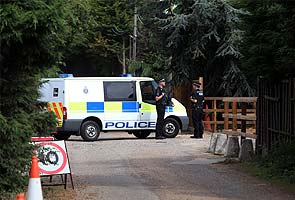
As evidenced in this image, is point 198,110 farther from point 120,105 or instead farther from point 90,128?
point 90,128

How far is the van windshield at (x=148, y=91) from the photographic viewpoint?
75.5 ft

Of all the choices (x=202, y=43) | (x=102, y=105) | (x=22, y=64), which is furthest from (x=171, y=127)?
(x=22, y=64)

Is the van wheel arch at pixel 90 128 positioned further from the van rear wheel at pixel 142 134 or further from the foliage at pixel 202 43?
the foliage at pixel 202 43

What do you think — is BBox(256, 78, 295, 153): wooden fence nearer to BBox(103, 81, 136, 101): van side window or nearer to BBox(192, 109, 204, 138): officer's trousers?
BBox(192, 109, 204, 138): officer's trousers

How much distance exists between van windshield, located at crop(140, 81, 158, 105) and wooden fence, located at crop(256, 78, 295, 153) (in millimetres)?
7611

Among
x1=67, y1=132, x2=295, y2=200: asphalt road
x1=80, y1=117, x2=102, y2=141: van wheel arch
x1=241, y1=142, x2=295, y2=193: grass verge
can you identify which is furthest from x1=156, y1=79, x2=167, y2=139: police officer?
x1=241, y1=142, x2=295, y2=193: grass verge

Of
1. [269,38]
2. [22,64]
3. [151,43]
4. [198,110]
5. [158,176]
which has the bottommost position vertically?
[158,176]

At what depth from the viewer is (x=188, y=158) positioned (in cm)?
1642

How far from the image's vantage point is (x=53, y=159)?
10805mm

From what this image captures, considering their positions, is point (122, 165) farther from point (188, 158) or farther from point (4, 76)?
point (4, 76)

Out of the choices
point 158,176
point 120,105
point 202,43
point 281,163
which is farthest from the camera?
point 202,43

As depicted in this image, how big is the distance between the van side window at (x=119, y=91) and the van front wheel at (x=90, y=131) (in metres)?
0.97

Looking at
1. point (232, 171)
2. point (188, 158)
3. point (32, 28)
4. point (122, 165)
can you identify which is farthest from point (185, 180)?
point (32, 28)

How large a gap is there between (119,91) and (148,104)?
109 cm
